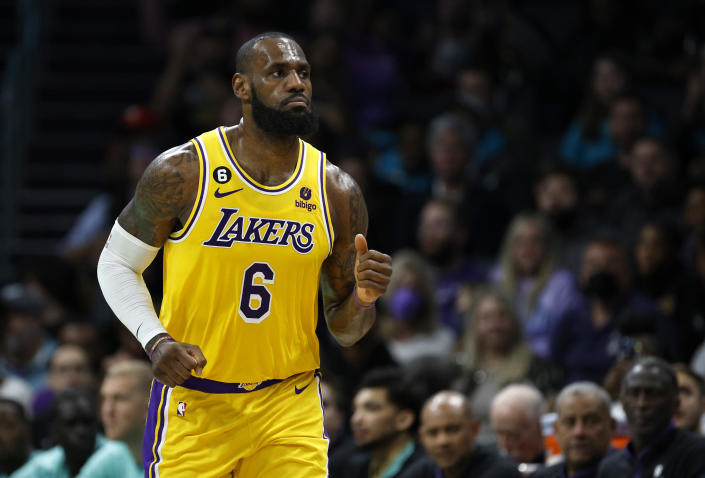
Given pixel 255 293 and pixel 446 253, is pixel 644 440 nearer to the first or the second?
pixel 255 293

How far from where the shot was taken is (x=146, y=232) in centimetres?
441

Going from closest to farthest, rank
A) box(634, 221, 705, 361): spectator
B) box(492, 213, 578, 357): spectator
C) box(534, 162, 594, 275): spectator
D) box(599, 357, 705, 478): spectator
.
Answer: box(599, 357, 705, 478): spectator < box(634, 221, 705, 361): spectator < box(492, 213, 578, 357): spectator < box(534, 162, 594, 275): spectator

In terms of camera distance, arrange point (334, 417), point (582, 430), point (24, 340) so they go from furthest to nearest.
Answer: point (24, 340), point (334, 417), point (582, 430)

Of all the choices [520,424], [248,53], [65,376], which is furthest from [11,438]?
[248,53]

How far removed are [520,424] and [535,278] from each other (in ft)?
6.62

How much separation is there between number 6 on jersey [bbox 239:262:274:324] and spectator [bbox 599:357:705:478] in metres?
2.35

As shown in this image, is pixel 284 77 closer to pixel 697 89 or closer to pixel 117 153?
pixel 697 89

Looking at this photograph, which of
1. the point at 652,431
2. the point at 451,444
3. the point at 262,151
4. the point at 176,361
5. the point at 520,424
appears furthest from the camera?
the point at 520,424

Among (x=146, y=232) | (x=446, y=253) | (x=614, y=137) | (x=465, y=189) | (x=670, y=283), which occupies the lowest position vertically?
(x=146, y=232)

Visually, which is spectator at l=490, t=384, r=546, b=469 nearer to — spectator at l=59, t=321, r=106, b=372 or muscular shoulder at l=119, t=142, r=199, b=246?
muscular shoulder at l=119, t=142, r=199, b=246

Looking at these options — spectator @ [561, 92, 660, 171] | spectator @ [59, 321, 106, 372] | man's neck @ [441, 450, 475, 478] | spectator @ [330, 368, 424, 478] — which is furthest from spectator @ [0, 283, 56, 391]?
spectator @ [561, 92, 660, 171]

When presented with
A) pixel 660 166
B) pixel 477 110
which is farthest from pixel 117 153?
pixel 660 166

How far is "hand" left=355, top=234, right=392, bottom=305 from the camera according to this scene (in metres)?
4.30

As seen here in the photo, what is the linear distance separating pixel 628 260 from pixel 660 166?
892mm
